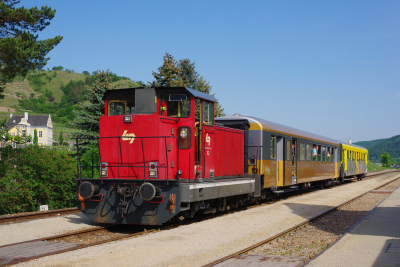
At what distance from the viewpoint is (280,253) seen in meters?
7.06

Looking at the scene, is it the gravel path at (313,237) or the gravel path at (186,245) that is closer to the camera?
the gravel path at (186,245)

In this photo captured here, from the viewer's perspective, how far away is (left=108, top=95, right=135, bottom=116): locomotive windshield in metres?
9.62

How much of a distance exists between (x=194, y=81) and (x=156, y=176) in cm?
3107

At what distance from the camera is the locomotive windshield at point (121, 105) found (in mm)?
9617

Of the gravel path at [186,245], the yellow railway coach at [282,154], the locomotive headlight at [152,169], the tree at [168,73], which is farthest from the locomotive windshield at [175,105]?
the tree at [168,73]

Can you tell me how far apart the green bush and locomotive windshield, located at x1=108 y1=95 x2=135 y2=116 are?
7.06 m

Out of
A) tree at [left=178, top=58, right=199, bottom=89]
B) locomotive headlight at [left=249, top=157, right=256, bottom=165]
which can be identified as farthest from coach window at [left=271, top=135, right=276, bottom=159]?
tree at [left=178, top=58, right=199, bottom=89]

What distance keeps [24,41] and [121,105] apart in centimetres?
702

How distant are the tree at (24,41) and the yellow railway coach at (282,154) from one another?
7.31 m

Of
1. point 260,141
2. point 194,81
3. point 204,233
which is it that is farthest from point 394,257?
point 194,81

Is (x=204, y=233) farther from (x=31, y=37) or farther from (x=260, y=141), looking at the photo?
(x=31, y=37)

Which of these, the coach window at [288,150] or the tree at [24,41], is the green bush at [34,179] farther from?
the coach window at [288,150]

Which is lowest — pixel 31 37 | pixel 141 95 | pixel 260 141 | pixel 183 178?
pixel 183 178

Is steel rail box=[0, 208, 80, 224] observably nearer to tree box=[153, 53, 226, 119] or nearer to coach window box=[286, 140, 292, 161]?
coach window box=[286, 140, 292, 161]
